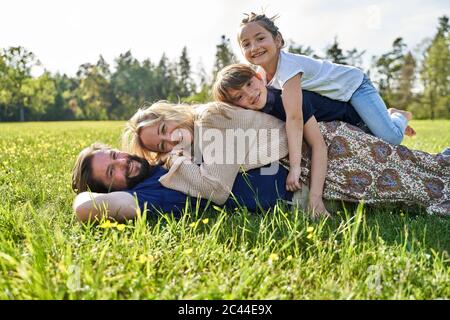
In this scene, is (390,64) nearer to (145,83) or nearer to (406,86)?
(406,86)

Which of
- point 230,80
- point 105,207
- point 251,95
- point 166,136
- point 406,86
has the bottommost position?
point 105,207

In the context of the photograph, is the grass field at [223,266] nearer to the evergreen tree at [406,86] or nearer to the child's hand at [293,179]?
the child's hand at [293,179]

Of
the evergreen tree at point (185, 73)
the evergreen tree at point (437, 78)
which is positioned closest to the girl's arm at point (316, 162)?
the evergreen tree at point (437, 78)

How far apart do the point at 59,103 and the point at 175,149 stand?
224 feet

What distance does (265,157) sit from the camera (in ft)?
11.9

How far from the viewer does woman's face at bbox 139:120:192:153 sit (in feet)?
12.8

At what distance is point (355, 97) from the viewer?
441 cm

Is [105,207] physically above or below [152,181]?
below

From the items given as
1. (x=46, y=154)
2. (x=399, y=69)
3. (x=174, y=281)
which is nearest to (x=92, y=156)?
(x=174, y=281)

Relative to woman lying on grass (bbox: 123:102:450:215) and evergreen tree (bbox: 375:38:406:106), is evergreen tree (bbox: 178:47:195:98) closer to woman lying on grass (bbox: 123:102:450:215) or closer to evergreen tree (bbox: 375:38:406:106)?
evergreen tree (bbox: 375:38:406:106)

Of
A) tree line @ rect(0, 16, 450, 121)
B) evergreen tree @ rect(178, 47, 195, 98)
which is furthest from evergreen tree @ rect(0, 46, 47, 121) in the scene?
evergreen tree @ rect(178, 47, 195, 98)

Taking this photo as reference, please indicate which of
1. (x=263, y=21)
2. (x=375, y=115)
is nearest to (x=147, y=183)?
(x=263, y=21)

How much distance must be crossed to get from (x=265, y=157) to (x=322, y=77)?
1177 millimetres

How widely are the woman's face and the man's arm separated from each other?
82 centimetres
